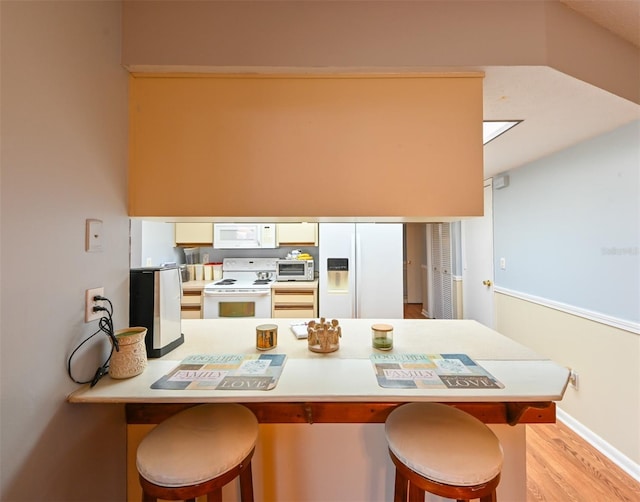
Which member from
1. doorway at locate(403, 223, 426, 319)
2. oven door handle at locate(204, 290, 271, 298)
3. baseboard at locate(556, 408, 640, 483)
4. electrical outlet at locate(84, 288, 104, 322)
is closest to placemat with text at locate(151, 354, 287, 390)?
electrical outlet at locate(84, 288, 104, 322)

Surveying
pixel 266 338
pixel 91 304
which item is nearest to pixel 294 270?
pixel 266 338

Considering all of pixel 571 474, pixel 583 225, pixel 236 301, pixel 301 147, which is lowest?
pixel 571 474

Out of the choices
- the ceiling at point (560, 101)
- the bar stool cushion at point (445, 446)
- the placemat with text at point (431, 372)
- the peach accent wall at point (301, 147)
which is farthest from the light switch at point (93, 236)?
the ceiling at point (560, 101)

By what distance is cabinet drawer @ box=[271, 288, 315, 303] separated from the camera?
3146 mm

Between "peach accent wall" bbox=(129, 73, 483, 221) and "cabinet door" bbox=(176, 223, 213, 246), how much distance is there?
7.26 ft

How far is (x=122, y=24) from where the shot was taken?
4.05 ft

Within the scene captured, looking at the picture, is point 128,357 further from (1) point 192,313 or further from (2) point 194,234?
(2) point 194,234

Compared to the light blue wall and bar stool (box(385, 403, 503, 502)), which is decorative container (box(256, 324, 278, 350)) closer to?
bar stool (box(385, 403, 503, 502))

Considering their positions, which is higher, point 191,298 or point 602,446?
point 191,298

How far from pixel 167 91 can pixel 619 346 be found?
3.09 meters

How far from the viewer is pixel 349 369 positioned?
1130 millimetres

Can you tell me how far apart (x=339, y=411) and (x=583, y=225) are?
2.25 m

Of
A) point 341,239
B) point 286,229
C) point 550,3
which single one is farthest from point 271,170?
point 286,229

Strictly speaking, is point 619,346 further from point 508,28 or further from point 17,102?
point 17,102
